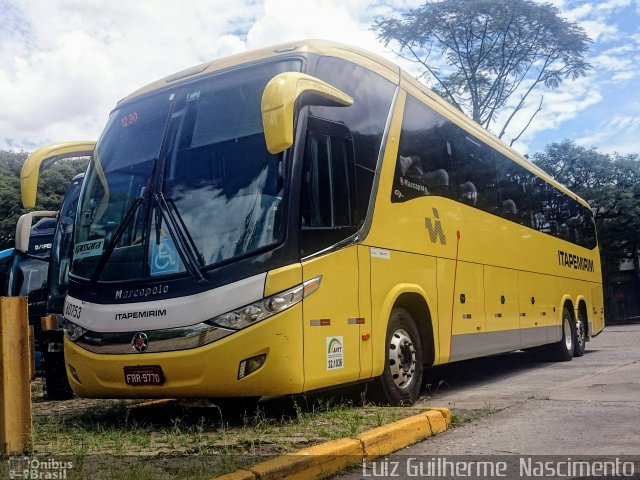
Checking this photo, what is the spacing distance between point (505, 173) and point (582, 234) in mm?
5919

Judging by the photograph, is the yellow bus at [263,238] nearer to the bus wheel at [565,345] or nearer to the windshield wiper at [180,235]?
the windshield wiper at [180,235]

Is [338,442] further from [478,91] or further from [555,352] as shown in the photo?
[478,91]

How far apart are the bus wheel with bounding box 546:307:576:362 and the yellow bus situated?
632 cm

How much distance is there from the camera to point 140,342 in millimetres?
5934

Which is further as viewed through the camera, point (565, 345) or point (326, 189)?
point (565, 345)

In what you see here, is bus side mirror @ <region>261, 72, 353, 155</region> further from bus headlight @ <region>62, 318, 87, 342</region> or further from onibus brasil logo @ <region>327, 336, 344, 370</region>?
bus headlight @ <region>62, 318, 87, 342</region>

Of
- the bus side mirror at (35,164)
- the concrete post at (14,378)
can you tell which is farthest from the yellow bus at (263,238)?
the concrete post at (14,378)

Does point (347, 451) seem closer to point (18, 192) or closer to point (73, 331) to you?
point (73, 331)

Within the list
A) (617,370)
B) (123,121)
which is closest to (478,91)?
(617,370)

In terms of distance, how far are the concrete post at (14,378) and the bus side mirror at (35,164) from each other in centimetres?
205

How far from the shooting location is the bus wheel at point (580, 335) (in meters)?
14.5

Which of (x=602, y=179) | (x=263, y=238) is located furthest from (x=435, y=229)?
(x=602, y=179)

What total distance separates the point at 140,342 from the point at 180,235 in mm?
971

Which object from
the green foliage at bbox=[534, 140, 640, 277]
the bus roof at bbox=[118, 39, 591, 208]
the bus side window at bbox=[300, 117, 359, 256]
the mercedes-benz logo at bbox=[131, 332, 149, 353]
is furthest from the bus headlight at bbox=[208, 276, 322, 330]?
the green foliage at bbox=[534, 140, 640, 277]
